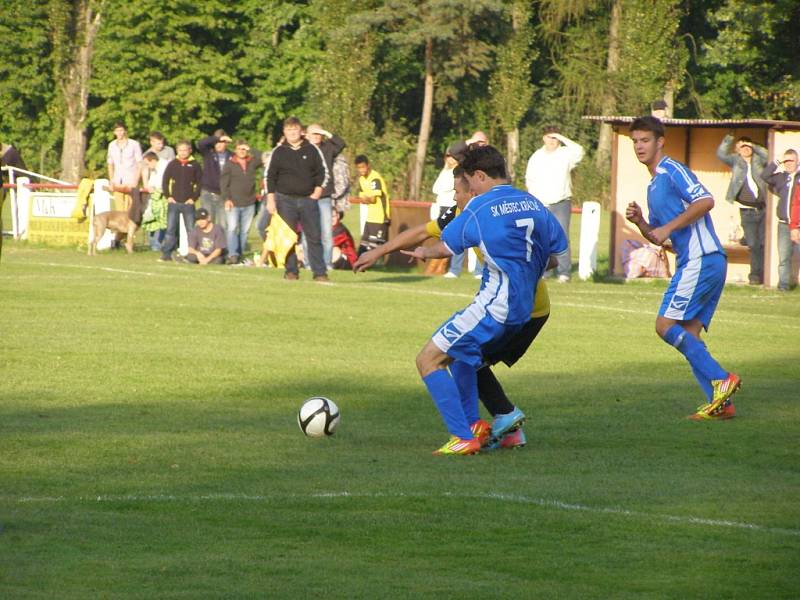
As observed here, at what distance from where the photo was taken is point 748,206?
2275 cm

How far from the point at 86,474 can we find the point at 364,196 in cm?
1740

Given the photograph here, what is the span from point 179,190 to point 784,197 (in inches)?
379

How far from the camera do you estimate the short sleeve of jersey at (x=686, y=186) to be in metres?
10.5

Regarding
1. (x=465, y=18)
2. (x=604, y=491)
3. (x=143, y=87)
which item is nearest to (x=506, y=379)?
(x=604, y=491)

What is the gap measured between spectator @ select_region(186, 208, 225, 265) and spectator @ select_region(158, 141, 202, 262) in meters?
0.40

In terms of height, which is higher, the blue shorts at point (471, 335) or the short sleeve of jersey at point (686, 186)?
the short sleeve of jersey at point (686, 186)

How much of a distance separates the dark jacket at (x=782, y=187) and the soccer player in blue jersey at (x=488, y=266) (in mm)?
13333

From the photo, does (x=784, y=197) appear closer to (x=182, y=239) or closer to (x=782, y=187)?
(x=782, y=187)

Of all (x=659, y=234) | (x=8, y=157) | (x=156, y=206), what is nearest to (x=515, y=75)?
(x=8, y=157)

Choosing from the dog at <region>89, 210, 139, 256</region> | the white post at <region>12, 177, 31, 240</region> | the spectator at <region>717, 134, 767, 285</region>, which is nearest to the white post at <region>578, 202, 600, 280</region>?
the spectator at <region>717, 134, 767, 285</region>

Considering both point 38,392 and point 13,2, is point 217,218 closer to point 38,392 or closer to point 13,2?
point 38,392

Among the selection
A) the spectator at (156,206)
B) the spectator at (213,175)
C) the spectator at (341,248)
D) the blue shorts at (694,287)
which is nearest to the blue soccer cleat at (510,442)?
the blue shorts at (694,287)

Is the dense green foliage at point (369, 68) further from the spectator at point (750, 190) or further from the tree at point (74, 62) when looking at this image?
the spectator at point (750, 190)

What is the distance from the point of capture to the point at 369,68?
184 feet
